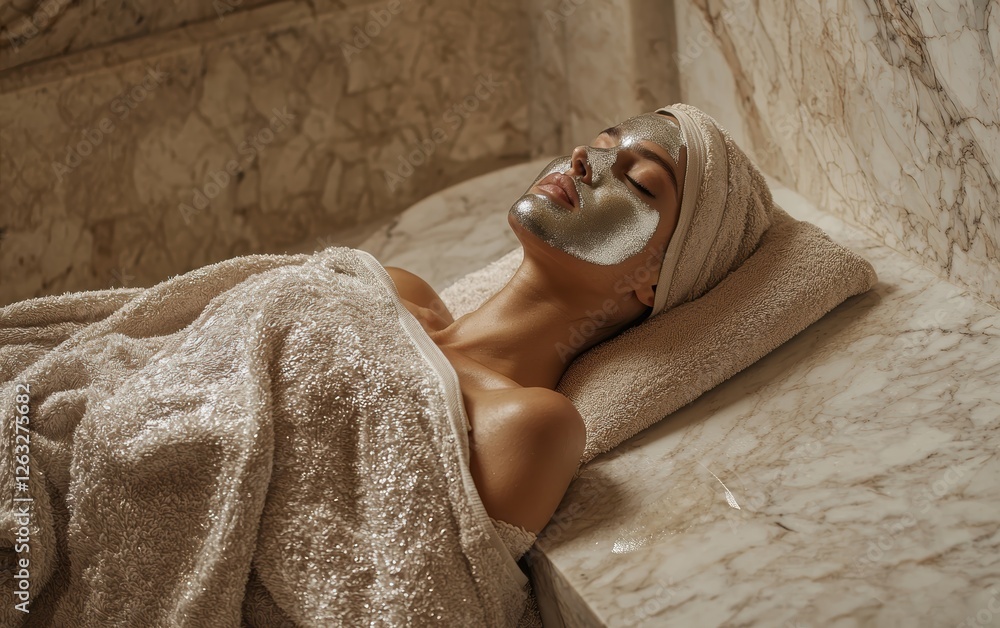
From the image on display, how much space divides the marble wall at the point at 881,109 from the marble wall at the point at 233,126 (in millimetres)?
868

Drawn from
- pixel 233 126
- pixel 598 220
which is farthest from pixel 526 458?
pixel 233 126

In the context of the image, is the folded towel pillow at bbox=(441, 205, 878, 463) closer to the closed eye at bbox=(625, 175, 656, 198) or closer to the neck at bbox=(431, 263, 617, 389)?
the neck at bbox=(431, 263, 617, 389)

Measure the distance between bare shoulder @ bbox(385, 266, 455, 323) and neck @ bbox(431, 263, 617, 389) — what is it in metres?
0.17

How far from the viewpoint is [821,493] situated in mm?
1345

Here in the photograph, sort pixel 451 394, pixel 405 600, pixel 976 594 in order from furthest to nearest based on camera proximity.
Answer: pixel 451 394
pixel 405 600
pixel 976 594

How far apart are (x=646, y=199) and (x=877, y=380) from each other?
18.9 inches

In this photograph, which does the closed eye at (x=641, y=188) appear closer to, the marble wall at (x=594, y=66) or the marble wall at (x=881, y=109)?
the marble wall at (x=881, y=109)

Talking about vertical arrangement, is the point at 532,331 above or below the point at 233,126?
below

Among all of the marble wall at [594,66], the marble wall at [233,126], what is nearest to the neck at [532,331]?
the marble wall at [594,66]

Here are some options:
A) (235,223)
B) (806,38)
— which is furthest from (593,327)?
(235,223)

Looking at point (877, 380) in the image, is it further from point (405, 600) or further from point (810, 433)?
point (405, 600)

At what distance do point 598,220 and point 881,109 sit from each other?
0.62 meters

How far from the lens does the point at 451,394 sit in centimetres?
139

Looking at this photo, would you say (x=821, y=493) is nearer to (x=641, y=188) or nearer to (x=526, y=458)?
(x=526, y=458)
